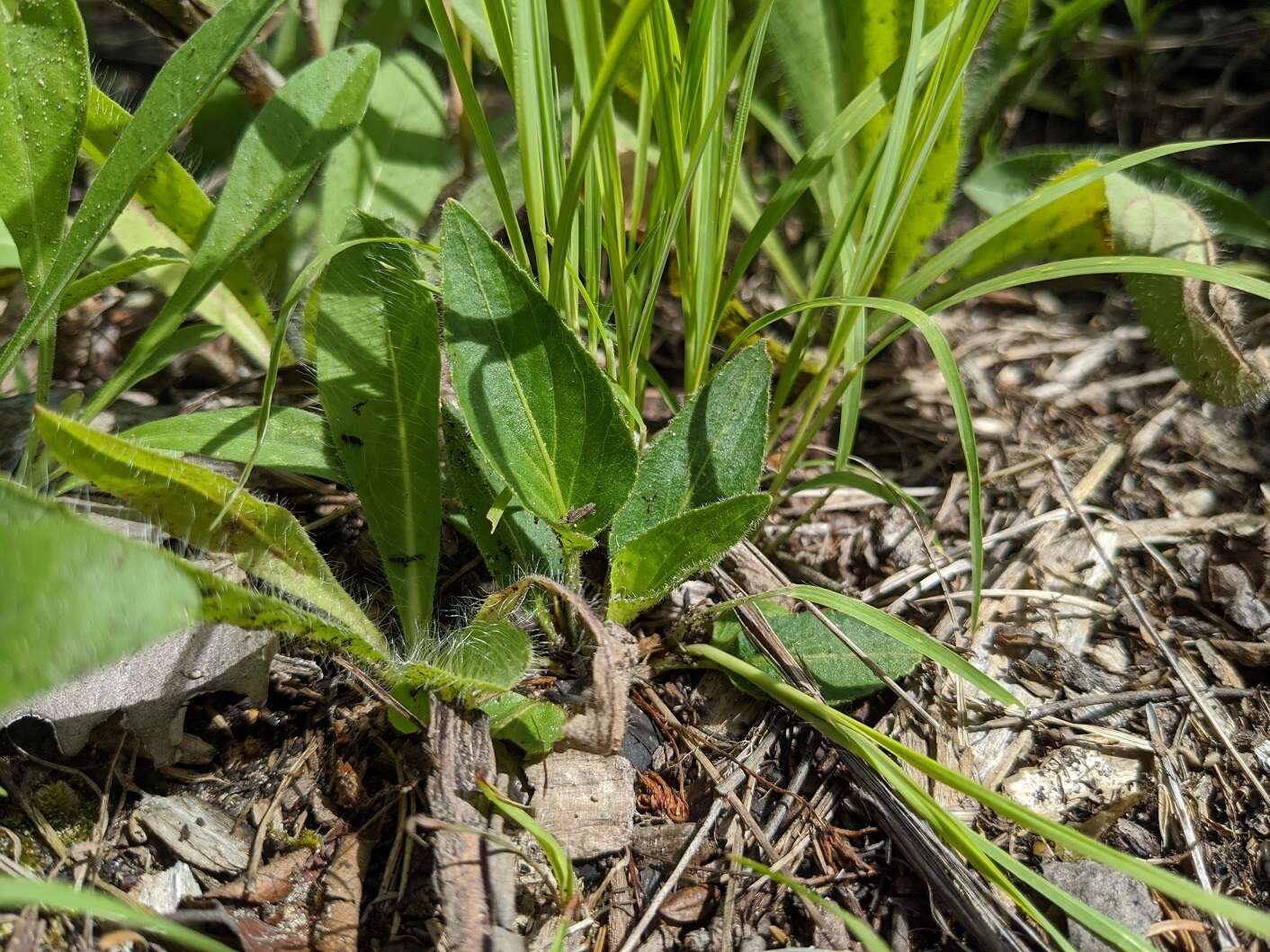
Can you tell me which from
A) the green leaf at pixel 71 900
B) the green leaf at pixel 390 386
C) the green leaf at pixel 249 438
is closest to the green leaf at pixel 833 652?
the green leaf at pixel 390 386

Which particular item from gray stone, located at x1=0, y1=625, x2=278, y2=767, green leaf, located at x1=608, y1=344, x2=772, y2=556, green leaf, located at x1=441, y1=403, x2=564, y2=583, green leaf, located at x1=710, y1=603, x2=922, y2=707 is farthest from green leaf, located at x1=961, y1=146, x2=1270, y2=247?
gray stone, located at x1=0, y1=625, x2=278, y2=767

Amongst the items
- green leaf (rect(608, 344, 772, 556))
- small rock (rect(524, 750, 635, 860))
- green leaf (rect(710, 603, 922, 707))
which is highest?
green leaf (rect(608, 344, 772, 556))

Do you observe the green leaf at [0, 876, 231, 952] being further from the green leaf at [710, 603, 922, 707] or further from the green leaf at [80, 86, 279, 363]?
the green leaf at [80, 86, 279, 363]

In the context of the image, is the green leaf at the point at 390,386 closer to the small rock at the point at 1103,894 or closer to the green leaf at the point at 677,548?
the green leaf at the point at 677,548

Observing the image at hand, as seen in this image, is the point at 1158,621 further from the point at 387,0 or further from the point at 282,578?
the point at 387,0

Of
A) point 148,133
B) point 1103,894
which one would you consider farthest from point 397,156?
point 1103,894

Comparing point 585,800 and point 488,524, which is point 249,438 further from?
point 585,800

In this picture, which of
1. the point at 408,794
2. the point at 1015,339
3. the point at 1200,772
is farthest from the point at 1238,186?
the point at 408,794
